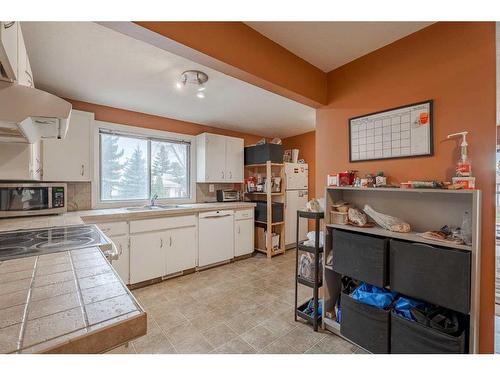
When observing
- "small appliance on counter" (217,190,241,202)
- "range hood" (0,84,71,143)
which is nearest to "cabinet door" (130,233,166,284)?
"small appliance on counter" (217,190,241,202)

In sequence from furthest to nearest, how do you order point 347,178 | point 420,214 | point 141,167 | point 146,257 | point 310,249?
point 141,167 → point 146,257 → point 310,249 → point 347,178 → point 420,214

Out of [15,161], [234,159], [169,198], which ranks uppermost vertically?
[234,159]

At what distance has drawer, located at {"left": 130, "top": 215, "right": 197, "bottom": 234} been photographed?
2.55 m

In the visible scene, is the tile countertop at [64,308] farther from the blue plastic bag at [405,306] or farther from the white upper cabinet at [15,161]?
Result: the blue plastic bag at [405,306]

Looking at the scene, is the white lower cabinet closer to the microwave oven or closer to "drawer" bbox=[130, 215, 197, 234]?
"drawer" bbox=[130, 215, 197, 234]

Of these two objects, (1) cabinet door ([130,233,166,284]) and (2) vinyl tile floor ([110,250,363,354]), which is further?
(1) cabinet door ([130,233,166,284])

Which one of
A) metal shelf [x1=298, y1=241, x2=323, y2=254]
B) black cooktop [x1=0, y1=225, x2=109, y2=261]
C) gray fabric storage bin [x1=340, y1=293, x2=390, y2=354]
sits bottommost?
gray fabric storage bin [x1=340, y1=293, x2=390, y2=354]

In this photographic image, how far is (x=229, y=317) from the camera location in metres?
2.04

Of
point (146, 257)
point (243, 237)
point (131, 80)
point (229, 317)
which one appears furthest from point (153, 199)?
point (229, 317)

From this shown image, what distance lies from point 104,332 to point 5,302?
0.36 meters

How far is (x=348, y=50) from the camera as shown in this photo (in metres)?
1.73

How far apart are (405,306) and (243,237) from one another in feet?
8.00

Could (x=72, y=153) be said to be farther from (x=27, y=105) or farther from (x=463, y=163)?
(x=463, y=163)

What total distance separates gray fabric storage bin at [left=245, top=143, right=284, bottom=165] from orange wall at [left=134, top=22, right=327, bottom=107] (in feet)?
5.56
